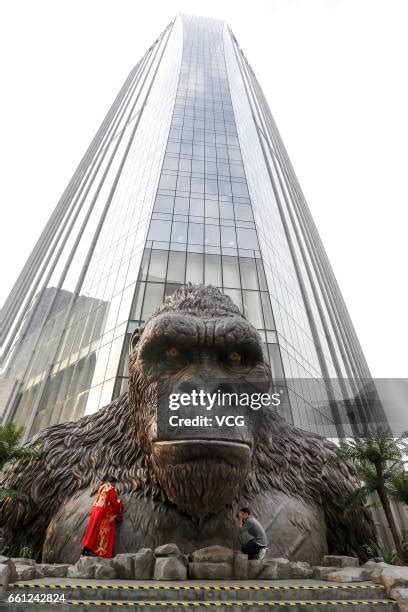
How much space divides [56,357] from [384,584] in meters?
19.3

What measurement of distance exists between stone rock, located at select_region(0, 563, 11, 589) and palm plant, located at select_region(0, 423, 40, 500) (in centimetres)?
221

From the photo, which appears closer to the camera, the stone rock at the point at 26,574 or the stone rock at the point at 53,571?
the stone rock at the point at 26,574

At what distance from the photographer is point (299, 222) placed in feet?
128

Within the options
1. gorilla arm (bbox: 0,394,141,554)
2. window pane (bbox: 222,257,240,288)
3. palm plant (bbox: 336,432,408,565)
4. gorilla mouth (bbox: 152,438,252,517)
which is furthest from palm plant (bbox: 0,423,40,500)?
window pane (bbox: 222,257,240,288)

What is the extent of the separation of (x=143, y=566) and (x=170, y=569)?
19 cm

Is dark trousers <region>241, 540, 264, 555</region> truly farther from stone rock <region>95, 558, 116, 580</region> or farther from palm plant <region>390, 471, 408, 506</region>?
palm plant <region>390, 471, 408, 506</region>

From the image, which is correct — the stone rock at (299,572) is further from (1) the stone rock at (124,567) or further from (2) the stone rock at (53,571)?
(2) the stone rock at (53,571)

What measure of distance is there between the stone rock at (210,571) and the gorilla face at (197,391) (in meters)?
0.54

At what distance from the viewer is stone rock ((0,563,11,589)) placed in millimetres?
1777

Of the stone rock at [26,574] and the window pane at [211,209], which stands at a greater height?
the window pane at [211,209]

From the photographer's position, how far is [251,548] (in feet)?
10.1

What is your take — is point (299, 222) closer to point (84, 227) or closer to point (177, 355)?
point (84, 227)

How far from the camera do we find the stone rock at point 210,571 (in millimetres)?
2404

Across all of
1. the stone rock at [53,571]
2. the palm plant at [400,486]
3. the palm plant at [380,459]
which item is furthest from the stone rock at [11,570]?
the palm plant at [400,486]
